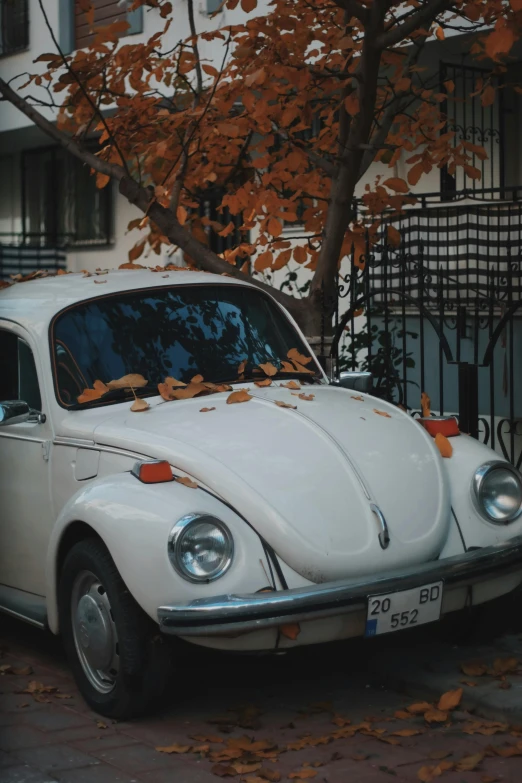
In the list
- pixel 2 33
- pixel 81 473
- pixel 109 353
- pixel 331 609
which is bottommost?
pixel 331 609

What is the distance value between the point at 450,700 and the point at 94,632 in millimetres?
1438

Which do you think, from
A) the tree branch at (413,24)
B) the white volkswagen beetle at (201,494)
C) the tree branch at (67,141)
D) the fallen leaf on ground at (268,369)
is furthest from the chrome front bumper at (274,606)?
the tree branch at (67,141)

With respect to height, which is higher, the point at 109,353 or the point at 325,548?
the point at 109,353

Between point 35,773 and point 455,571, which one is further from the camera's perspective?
point 455,571

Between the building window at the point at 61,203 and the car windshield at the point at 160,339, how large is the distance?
47.0ft

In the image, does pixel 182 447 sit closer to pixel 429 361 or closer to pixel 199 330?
pixel 199 330

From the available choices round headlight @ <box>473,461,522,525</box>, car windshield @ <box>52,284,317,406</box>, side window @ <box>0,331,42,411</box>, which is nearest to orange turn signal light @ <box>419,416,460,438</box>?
round headlight @ <box>473,461,522,525</box>

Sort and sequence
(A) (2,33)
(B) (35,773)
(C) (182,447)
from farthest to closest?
1. (A) (2,33)
2. (C) (182,447)
3. (B) (35,773)

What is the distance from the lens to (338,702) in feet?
15.3

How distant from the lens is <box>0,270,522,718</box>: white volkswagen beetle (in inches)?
166

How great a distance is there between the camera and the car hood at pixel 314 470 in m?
4.32

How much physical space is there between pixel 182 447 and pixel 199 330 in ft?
3.61

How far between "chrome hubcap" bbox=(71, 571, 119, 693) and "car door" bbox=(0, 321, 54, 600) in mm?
477

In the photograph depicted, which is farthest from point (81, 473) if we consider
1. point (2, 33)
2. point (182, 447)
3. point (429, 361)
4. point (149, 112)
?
point (2, 33)
